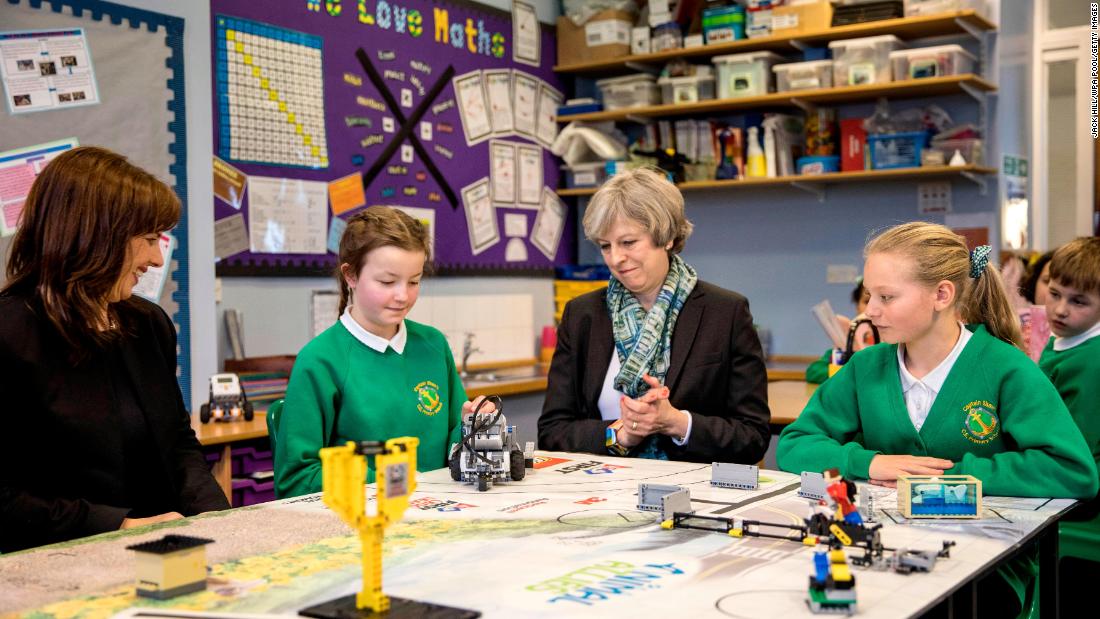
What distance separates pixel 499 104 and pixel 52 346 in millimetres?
3916

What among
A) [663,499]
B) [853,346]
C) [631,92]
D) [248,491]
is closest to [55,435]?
[663,499]

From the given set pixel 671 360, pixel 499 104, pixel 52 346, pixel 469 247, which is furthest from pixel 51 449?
pixel 499 104

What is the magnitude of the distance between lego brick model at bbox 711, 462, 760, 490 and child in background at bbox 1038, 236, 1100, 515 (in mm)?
891

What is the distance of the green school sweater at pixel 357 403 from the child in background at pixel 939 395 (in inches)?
29.5

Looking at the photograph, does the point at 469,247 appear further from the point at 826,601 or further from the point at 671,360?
the point at 826,601

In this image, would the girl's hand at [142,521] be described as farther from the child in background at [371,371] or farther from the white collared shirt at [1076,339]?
the white collared shirt at [1076,339]

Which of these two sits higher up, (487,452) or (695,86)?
(695,86)

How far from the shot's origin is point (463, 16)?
17.8 feet

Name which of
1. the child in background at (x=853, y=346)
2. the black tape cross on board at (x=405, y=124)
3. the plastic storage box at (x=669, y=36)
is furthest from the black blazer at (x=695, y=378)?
the plastic storage box at (x=669, y=36)

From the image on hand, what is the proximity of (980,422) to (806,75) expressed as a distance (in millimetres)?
3475

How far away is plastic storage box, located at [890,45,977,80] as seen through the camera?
15.9 feet

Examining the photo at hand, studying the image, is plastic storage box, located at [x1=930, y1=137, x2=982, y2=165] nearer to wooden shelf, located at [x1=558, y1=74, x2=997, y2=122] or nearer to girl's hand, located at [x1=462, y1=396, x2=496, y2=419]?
wooden shelf, located at [x1=558, y1=74, x2=997, y2=122]

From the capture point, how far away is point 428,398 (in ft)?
7.88

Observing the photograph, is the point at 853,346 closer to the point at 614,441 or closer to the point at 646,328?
the point at 646,328
